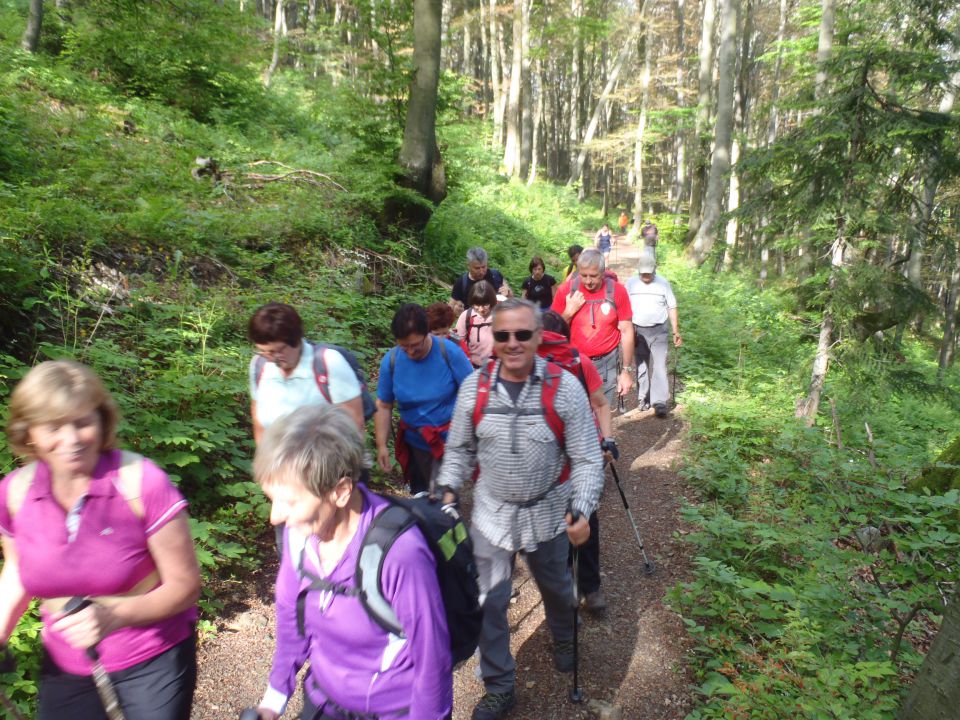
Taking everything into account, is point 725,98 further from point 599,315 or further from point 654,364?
point 599,315

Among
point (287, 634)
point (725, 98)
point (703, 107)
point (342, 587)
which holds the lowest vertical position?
point (287, 634)

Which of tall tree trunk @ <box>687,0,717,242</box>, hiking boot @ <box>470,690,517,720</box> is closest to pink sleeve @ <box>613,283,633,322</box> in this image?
hiking boot @ <box>470,690,517,720</box>

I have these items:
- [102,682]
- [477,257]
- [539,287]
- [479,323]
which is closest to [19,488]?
[102,682]

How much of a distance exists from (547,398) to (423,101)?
A: 28.3 feet

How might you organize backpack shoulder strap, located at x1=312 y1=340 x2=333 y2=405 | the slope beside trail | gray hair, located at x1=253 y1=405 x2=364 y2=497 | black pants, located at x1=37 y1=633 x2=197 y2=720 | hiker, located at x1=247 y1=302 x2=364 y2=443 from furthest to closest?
the slope beside trail < backpack shoulder strap, located at x1=312 y1=340 x2=333 y2=405 < hiker, located at x1=247 y1=302 x2=364 y2=443 < black pants, located at x1=37 y1=633 x2=197 y2=720 < gray hair, located at x1=253 y1=405 x2=364 y2=497

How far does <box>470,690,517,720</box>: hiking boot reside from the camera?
3.16 metres

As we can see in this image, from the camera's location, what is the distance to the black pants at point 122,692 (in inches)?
79.7

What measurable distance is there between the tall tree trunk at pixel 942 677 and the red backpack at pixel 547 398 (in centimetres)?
175

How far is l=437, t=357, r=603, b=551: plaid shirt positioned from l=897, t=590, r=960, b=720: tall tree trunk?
1.52m

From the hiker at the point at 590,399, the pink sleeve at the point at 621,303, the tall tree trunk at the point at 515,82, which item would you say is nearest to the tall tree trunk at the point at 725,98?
the tall tree trunk at the point at 515,82

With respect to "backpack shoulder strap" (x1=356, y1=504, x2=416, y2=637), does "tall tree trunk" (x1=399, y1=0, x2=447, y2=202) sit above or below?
above

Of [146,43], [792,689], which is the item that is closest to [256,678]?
[792,689]

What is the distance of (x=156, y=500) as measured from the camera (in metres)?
1.94

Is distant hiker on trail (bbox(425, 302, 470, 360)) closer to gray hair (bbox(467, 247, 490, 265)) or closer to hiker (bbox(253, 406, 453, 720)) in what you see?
gray hair (bbox(467, 247, 490, 265))
